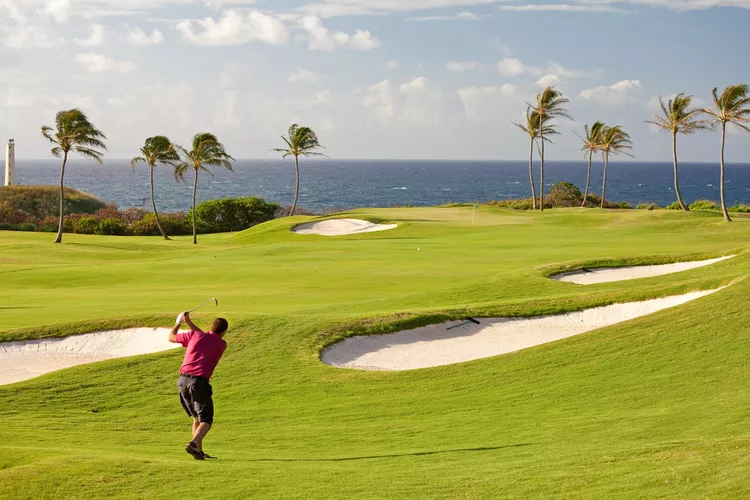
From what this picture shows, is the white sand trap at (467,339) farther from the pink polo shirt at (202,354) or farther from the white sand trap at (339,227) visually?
the white sand trap at (339,227)

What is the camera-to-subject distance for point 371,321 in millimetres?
17719

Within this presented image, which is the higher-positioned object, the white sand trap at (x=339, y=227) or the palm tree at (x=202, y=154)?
the palm tree at (x=202, y=154)

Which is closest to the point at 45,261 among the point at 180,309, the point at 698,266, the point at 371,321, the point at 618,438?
the point at 180,309

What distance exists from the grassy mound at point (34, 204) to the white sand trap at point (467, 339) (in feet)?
192

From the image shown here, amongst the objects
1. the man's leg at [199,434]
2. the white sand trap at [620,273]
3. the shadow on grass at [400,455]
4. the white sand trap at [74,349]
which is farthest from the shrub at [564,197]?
the man's leg at [199,434]

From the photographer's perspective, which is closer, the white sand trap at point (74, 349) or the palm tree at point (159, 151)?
the white sand trap at point (74, 349)

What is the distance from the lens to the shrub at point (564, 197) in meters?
81.1

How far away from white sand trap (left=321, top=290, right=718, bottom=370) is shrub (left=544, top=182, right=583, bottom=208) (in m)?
63.0

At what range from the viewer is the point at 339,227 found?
5153cm

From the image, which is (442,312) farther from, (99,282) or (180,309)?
(99,282)

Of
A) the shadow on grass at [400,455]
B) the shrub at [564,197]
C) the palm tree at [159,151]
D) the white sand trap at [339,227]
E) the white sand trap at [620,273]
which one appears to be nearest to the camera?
the shadow on grass at [400,455]

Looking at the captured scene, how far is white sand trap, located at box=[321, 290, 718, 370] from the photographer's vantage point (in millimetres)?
16406

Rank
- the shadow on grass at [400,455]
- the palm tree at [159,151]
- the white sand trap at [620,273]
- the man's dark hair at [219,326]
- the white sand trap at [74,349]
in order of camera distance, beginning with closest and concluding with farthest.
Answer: the shadow on grass at [400,455], the man's dark hair at [219,326], the white sand trap at [74,349], the white sand trap at [620,273], the palm tree at [159,151]

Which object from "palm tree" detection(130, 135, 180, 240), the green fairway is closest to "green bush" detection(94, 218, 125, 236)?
"palm tree" detection(130, 135, 180, 240)
